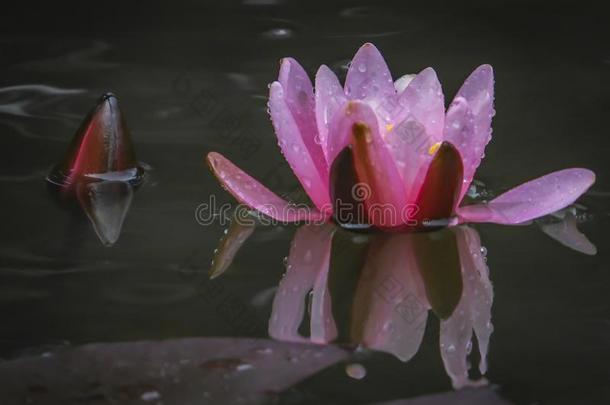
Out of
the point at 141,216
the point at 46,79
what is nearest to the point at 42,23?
the point at 46,79

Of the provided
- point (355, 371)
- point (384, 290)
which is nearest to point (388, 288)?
point (384, 290)

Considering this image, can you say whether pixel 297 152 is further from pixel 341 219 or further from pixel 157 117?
pixel 157 117

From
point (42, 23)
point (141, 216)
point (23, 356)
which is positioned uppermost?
point (42, 23)

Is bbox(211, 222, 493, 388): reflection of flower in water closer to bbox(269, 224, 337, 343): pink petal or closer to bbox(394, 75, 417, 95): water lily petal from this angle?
bbox(269, 224, 337, 343): pink petal

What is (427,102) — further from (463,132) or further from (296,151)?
(296,151)

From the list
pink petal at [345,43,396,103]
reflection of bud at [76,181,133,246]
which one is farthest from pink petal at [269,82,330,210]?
reflection of bud at [76,181,133,246]

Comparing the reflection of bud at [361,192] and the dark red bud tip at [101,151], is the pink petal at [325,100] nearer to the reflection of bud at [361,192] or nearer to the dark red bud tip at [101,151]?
the reflection of bud at [361,192]

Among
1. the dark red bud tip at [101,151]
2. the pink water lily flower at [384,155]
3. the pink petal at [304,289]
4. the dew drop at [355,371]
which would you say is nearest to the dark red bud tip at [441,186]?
the pink water lily flower at [384,155]

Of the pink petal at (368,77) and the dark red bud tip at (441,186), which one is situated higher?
the pink petal at (368,77)
